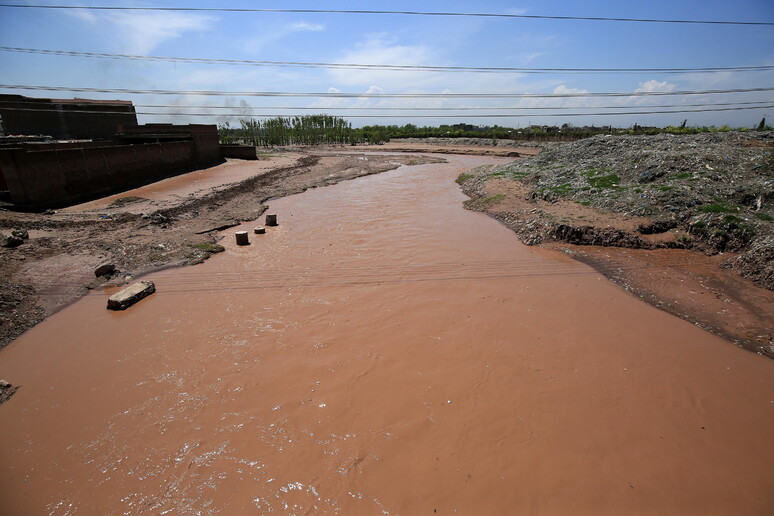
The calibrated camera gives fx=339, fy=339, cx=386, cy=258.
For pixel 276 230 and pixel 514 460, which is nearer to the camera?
pixel 514 460

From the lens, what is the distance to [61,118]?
3647 centimetres

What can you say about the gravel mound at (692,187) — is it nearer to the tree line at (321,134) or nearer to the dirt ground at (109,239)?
the dirt ground at (109,239)

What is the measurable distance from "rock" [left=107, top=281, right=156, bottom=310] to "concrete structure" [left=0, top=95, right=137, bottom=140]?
34.7 m

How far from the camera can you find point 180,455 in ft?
13.8

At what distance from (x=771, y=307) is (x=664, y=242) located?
3814mm

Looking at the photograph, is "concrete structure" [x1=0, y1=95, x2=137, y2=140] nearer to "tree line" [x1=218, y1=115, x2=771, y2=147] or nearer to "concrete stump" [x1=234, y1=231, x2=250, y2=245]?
"tree line" [x1=218, y1=115, x2=771, y2=147]

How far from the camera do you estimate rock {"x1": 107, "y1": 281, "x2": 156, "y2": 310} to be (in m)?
7.38

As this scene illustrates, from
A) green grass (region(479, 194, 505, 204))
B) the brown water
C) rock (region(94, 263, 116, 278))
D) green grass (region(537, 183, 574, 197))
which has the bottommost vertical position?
the brown water

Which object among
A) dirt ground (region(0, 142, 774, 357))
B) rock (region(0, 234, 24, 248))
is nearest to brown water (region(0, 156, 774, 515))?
dirt ground (region(0, 142, 774, 357))

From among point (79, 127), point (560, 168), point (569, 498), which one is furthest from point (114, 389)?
point (79, 127)

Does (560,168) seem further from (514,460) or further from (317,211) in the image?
(514,460)

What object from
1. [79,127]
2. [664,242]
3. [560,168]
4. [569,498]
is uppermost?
[79,127]

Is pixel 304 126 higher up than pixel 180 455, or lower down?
higher up

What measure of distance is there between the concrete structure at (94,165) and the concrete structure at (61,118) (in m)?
10.4
